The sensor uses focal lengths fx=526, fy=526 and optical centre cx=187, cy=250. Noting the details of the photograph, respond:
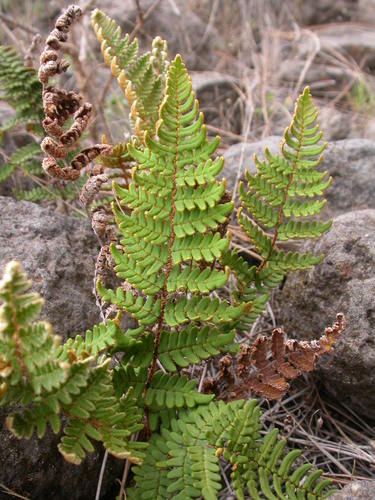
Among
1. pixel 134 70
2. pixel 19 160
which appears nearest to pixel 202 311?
pixel 134 70

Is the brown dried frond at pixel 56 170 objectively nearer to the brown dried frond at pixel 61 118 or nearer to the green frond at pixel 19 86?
the brown dried frond at pixel 61 118

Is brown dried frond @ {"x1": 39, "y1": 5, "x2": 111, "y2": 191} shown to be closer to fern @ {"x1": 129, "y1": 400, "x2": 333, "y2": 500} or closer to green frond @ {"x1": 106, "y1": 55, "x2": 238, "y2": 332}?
green frond @ {"x1": 106, "y1": 55, "x2": 238, "y2": 332}

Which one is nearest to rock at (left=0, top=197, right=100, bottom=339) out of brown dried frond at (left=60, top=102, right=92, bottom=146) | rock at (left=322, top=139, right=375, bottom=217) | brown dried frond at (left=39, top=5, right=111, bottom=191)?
brown dried frond at (left=39, top=5, right=111, bottom=191)

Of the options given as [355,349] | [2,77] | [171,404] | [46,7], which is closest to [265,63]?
[46,7]

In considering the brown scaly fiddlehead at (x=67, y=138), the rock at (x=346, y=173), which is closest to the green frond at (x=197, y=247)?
the brown scaly fiddlehead at (x=67, y=138)

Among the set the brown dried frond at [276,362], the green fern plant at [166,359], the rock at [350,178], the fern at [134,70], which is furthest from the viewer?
the rock at [350,178]

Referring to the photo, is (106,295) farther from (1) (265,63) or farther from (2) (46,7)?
(2) (46,7)
